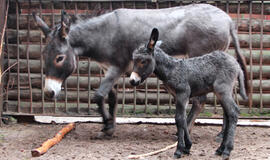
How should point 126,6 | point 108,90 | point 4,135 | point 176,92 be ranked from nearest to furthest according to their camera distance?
point 176,92, point 108,90, point 4,135, point 126,6

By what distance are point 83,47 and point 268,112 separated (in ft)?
12.9

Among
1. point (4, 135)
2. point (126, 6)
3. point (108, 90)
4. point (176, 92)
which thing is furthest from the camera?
point (126, 6)

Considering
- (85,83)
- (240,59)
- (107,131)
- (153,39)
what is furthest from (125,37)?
(85,83)

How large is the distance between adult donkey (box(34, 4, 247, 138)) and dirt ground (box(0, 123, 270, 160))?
487 mm

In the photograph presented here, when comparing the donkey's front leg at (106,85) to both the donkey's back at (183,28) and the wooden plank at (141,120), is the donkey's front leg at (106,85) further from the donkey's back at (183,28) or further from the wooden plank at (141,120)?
the wooden plank at (141,120)

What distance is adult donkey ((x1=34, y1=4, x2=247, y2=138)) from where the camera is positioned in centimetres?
602

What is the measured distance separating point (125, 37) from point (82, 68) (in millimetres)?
1839

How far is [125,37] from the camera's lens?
6195 millimetres

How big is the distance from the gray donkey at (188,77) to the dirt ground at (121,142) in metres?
0.33

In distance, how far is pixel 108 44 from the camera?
243 inches

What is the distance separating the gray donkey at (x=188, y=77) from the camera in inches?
195

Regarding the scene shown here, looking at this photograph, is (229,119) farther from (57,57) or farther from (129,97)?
(129,97)

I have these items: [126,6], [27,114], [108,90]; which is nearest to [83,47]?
[108,90]

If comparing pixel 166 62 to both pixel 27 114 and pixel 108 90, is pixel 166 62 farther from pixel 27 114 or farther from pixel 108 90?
pixel 27 114
